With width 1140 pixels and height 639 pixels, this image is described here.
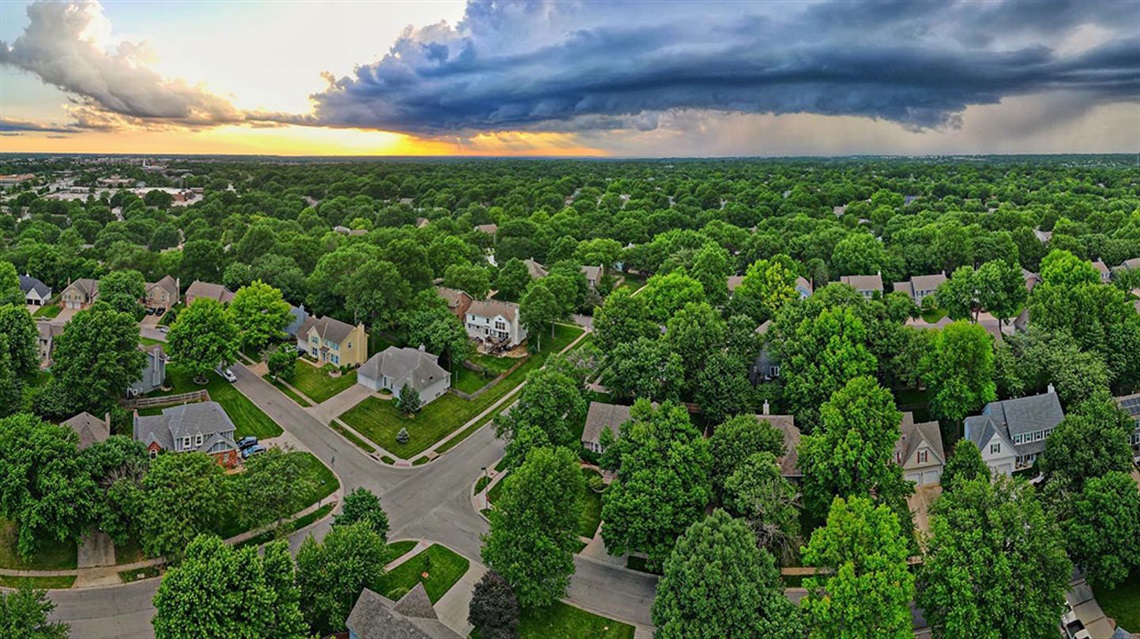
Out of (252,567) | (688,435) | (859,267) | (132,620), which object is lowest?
(132,620)

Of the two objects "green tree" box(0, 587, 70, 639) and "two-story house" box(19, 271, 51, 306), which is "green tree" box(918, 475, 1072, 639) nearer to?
"green tree" box(0, 587, 70, 639)

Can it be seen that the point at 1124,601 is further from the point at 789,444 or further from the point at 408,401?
the point at 408,401

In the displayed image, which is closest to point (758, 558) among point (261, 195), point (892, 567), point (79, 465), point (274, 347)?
point (892, 567)

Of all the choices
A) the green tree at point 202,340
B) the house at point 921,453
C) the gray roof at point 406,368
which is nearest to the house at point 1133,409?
the house at point 921,453

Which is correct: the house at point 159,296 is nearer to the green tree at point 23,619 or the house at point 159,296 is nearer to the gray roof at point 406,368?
the gray roof at point 406,368

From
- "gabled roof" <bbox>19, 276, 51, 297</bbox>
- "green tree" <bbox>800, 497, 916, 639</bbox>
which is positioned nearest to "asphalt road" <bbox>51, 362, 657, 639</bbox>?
"green tree" <bbox>800, 497, 916, 639</bbox>

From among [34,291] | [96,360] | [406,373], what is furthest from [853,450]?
[34,291]

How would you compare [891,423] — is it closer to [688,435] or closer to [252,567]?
[688,435]
